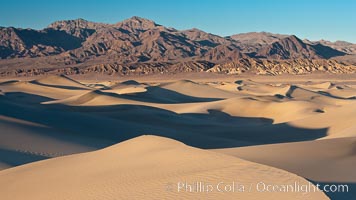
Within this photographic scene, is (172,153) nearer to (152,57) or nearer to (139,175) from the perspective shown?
(139,175)

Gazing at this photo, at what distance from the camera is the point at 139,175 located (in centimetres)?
1020

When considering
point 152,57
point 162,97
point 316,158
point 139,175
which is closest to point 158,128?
point 316,158

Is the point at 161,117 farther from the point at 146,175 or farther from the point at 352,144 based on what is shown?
the point at 146,175

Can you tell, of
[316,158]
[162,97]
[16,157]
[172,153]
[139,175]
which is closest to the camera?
[139,175]

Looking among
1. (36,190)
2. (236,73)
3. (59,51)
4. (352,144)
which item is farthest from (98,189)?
(59,51)

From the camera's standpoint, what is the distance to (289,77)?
98438 mm

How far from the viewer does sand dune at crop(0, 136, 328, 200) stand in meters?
8.36

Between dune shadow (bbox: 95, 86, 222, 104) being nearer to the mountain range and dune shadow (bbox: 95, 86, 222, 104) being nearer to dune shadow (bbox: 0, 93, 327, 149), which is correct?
dune shadow (bbox: 0, 93, 327, 149)

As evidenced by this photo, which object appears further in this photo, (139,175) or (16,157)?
(16,157)

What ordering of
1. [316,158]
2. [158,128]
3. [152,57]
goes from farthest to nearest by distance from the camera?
[152,57] → [158,128] → [316,158]

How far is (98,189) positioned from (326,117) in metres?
20.3

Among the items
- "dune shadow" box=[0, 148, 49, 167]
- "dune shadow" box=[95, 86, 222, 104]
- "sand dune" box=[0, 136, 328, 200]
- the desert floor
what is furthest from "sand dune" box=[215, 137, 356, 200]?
"dune shadow" box=[95, 86, 222, 104]

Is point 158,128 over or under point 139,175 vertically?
under

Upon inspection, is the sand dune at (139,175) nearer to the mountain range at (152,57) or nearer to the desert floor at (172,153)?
the desert floor at (172,153)
